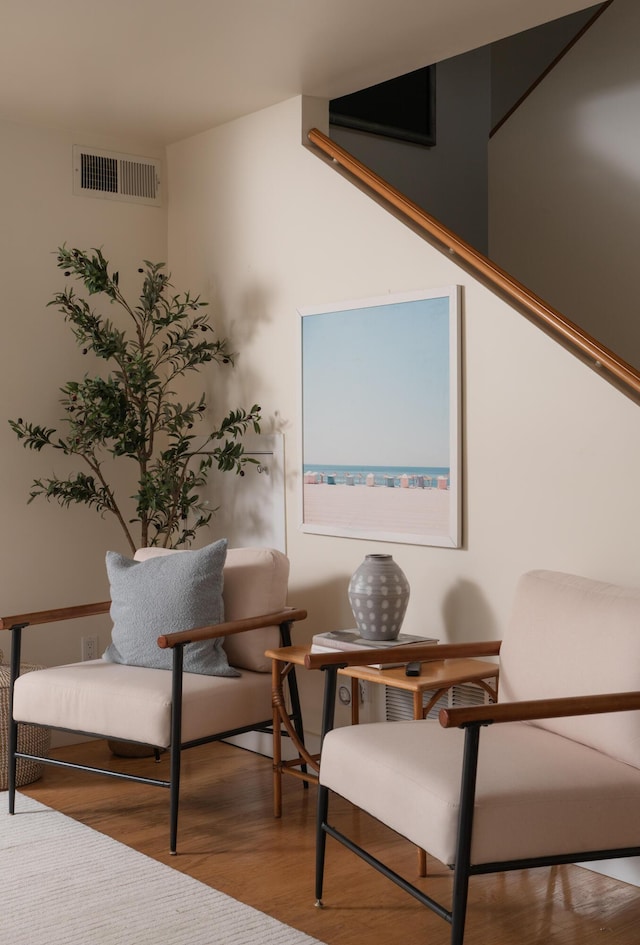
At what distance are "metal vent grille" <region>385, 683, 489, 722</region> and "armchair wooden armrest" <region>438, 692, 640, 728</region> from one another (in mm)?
1088

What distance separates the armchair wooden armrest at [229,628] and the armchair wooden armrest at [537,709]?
117 centimetres

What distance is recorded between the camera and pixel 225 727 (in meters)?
3.36

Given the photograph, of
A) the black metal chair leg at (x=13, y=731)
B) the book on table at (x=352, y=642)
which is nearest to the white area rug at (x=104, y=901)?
the black metal chair leg at (x=13, y=731)

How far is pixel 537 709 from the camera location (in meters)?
2.24

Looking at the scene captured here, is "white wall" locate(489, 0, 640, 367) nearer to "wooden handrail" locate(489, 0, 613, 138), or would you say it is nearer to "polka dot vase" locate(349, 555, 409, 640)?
"wooden handrail" locate(489, 0, 613, 138)

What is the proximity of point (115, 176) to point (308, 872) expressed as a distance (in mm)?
3012

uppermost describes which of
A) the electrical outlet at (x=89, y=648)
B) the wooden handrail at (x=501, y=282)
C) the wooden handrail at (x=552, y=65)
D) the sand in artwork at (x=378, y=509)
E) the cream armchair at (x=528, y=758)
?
the wooden handrail at (x=552, y=65)

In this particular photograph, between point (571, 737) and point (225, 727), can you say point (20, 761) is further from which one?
point (571, 737)

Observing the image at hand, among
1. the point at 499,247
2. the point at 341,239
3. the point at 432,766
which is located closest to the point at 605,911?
the point at 432,766

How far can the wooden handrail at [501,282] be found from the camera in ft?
9.80

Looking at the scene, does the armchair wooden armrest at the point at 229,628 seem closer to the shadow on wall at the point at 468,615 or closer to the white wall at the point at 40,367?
the shadow on wall at the point at 468,615

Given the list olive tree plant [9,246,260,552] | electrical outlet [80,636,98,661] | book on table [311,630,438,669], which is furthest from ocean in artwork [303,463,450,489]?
electrical outlet [80,636,98,661]

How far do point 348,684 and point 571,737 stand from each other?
134 centimetres

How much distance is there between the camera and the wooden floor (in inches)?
105
